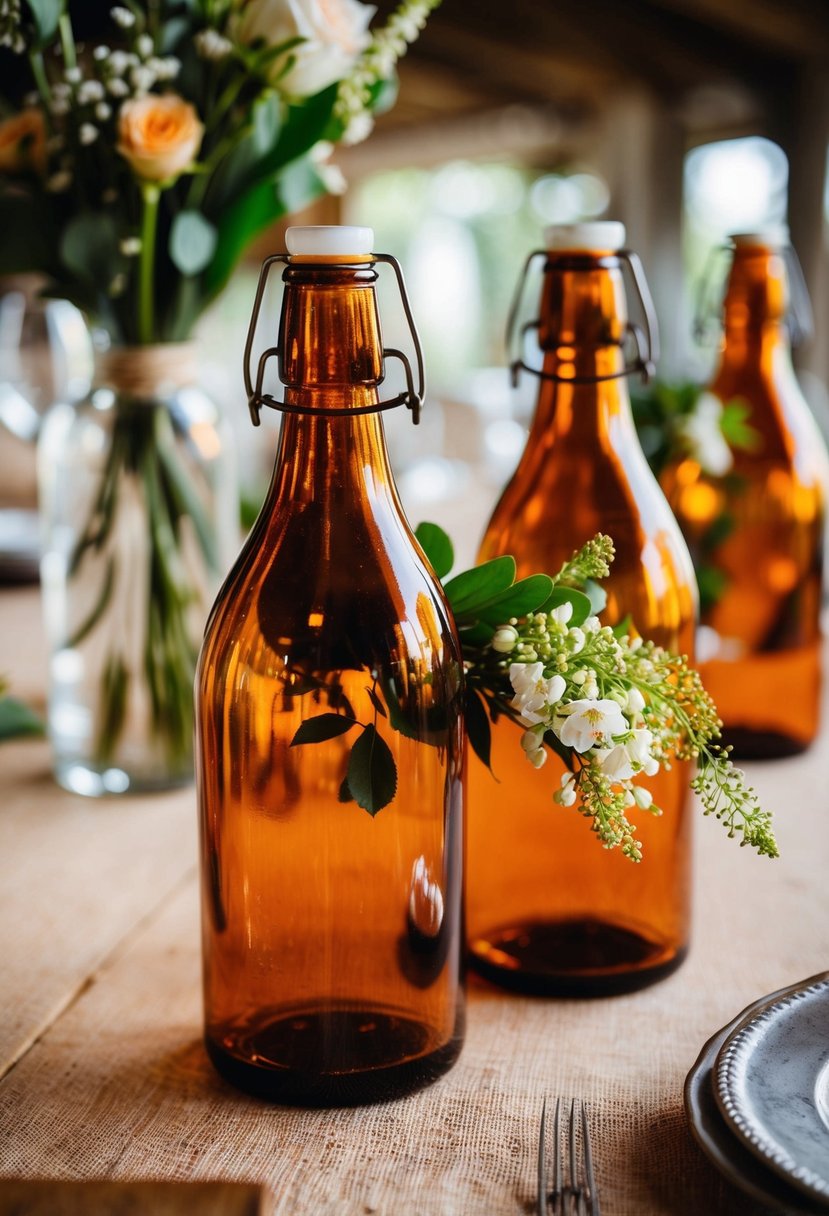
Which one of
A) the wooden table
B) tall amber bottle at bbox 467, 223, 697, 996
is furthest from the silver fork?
tall amber bottle at bbox 467, 223, 697, 996

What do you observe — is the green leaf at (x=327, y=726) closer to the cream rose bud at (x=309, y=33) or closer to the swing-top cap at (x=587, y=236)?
the swing-top cap at (x=587, y=236)

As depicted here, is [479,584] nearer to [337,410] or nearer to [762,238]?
[337,410]

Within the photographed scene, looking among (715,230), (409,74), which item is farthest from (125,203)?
(715,230)

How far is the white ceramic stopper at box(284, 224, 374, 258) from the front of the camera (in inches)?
17.3

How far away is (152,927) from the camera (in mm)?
677

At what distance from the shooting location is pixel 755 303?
0.83 metres

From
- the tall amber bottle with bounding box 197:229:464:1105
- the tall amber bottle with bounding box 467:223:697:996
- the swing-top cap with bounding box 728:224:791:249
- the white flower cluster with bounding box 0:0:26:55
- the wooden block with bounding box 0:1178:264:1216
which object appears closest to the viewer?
the wooden block with bounding box 0:1178:264:1216

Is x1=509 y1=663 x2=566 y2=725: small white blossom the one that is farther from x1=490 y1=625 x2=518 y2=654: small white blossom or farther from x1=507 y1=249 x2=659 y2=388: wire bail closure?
x1=507 y1=249 x2=659 y2=388: wire bail closure

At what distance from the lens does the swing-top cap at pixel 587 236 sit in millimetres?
542

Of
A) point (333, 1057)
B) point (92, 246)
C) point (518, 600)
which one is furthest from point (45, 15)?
point (333, 1057)

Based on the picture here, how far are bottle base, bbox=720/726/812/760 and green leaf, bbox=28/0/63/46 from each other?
646 mm

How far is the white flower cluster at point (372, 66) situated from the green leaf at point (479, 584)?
0.36 m

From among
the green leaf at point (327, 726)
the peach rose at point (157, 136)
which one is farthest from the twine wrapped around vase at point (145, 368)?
the green leaf at point (327, 726)

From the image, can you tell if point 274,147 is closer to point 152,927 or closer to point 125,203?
point 125,203
